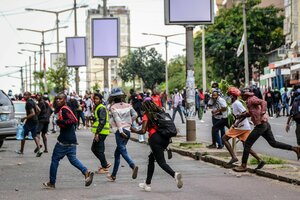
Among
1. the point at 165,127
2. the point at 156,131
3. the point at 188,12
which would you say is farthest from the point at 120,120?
the point at 188,12

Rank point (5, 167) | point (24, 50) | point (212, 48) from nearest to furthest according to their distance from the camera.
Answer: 1. point (5, 167)
2. point (212, 48)
3. point (24, 50)

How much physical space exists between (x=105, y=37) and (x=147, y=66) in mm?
63910

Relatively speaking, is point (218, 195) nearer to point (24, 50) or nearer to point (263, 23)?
point (263, 23)

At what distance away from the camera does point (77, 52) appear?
176 feet

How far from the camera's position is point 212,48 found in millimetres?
88812

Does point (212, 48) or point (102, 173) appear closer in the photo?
point (102, 173)

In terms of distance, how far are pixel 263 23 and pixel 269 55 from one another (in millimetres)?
3335

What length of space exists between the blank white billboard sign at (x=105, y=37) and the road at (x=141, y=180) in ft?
72.5

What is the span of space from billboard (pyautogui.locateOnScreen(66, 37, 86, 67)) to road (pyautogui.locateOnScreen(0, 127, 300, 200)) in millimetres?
32284

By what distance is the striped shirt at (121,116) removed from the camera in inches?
645

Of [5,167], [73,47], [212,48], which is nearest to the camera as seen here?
[5,167]

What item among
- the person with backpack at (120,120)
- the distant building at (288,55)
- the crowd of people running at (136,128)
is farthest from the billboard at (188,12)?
the distant building at (288,55)

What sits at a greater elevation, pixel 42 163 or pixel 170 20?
pixel 170 20

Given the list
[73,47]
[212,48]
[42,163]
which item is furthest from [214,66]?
[42,163]
